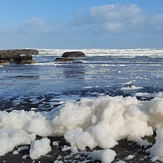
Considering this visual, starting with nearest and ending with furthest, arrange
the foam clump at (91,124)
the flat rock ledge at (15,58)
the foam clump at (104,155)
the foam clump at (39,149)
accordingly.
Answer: the foam clump at (104,155) < the foam clump at (39,149) < the foam clump at (91,124) < the flat rock ledge at (15,58)

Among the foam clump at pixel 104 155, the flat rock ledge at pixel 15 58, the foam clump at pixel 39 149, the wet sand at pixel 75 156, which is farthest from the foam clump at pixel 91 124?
the flat rock ledge at pixel 15 58

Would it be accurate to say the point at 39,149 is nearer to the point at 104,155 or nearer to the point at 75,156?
the point at 75,156

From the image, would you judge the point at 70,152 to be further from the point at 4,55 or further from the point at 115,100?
the point at 4,55

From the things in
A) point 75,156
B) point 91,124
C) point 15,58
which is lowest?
point 75,156

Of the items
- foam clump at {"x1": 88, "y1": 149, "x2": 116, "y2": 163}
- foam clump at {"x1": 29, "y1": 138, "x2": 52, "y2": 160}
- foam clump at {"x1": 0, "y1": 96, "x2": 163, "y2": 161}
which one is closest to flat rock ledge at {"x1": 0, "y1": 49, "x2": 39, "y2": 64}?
foam clump at {"x1": 0, "y1": 96, "x2": 163, "y2": 161}

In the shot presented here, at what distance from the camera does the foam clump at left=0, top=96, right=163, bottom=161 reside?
374 centimetres

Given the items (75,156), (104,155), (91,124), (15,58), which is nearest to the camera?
(104,155)

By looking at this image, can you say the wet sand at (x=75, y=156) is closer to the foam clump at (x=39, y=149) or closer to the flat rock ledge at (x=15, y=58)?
the foam clump at (x=39, y=149)

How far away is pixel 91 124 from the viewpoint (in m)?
4.23

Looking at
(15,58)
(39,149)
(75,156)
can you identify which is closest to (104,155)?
(75,156)

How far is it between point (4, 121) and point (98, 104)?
1.51 metres

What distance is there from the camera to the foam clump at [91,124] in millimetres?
3744

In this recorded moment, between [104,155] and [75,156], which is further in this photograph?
[75,156]

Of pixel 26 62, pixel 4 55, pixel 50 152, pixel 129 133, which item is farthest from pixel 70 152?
pixel 4 55
